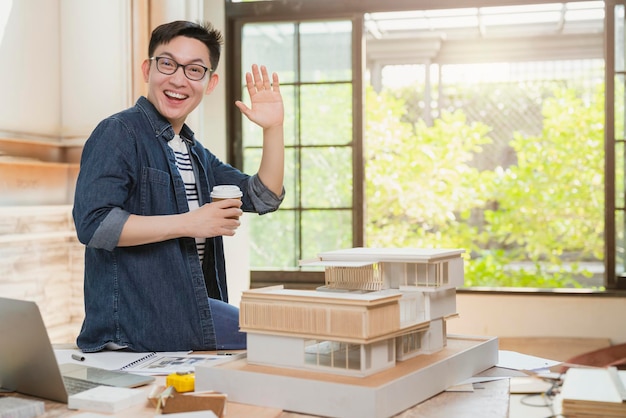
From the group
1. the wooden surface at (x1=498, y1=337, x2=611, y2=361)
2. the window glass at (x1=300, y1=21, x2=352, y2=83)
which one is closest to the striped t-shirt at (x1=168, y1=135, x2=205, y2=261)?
the wooden surface at (x1=498, y1=337, x2=611, y2=361)

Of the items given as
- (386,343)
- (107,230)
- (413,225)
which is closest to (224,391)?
(386,343)

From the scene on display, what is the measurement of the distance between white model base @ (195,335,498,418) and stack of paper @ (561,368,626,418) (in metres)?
0.22

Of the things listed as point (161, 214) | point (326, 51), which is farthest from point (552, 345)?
point (161, 214)

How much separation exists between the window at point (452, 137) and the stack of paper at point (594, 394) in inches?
128

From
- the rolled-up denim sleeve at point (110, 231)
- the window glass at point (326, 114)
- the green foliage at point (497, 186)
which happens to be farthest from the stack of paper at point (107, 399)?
the green foliage at point (497, 186)

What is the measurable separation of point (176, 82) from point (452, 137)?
5670 mm

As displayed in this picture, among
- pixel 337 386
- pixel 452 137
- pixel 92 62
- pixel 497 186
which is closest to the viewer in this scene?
pixel 337 386

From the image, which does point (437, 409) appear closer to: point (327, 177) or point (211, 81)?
point (211, 81)

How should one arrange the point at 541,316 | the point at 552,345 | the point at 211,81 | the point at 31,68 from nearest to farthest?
1. the point at 211,81
2. the point at 31,68
3. the point at 552,345
4. the point at 541,316

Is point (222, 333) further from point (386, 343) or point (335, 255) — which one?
point (386, 343)

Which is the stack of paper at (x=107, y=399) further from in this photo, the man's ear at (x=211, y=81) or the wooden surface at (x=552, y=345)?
the wooden surface at (x=552, y=345)

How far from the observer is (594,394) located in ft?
3.82

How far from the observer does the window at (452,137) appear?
460cm

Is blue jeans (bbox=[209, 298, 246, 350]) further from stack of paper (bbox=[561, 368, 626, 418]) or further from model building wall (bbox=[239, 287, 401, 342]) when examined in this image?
stack of paper (bbox=[561, 368, 626, 418])
